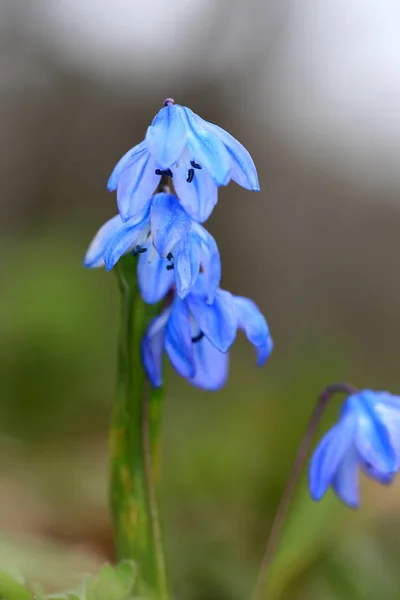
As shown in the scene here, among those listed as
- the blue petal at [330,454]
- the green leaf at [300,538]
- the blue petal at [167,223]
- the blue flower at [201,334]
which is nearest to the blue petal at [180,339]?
the blue flower at [201,334]

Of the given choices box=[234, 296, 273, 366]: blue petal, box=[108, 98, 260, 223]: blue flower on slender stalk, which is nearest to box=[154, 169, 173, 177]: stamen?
box=[108, 98, 260, 223]: blue flower on slender stalk

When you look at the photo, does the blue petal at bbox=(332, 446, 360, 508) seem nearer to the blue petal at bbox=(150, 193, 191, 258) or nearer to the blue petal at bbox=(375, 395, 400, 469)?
the blue petal at bbox=(375, 395, 400, 469)

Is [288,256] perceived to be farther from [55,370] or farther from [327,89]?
[55,370]

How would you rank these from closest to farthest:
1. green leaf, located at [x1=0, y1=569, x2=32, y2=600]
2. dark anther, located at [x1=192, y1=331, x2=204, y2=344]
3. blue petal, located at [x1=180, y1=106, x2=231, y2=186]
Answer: blue petal, located at [x1=180, y1=106, x2=231, y2=186], green leaf, located at [x1=0, y1=569, x2=32, y2=600], dark anther, located at [x1=192, y1=331, x2=204, y2=344]

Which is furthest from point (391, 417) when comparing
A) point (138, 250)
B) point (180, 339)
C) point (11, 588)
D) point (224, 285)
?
point (224, 285)

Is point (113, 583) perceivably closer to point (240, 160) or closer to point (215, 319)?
point (215, 319)

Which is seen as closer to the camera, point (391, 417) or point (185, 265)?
point (185, 265)
